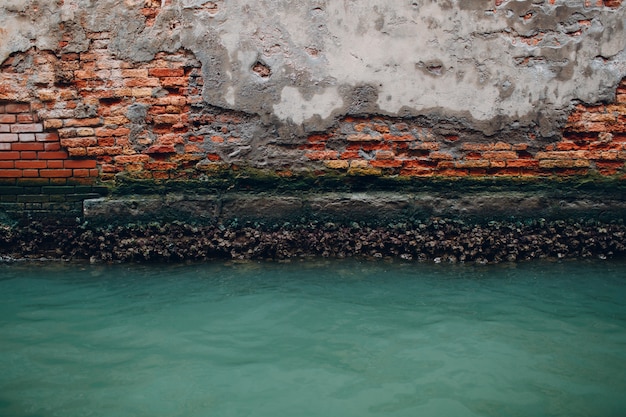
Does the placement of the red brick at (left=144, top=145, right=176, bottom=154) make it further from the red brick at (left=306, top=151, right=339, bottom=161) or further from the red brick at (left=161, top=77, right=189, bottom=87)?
the red brick at (left=306, top=151, right=339, bottom=161)

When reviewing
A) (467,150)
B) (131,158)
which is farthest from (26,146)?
(467,150)

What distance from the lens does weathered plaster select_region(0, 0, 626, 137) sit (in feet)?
11.4

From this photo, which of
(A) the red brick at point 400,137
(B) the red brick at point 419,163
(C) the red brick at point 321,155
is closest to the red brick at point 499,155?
(B) the red brick at point 419,163

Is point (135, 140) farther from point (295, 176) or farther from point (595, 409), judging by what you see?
point (595, 409)

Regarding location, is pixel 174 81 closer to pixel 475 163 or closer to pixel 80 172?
pixel 80 172

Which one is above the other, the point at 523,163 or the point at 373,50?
the point at 373,50

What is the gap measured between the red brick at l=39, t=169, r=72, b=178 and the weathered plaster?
0.79 meters

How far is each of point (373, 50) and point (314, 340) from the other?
2065mm

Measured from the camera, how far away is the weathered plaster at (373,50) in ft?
11.4

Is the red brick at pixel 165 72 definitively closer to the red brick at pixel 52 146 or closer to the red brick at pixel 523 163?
the red brick at pixel 52 146

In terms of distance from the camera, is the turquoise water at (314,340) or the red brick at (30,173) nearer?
the turquoise water at (314,340)

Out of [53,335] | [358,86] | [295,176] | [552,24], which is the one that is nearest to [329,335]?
[53,335]

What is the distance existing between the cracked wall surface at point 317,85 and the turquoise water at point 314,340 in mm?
777

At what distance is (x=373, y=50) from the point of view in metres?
3.55
